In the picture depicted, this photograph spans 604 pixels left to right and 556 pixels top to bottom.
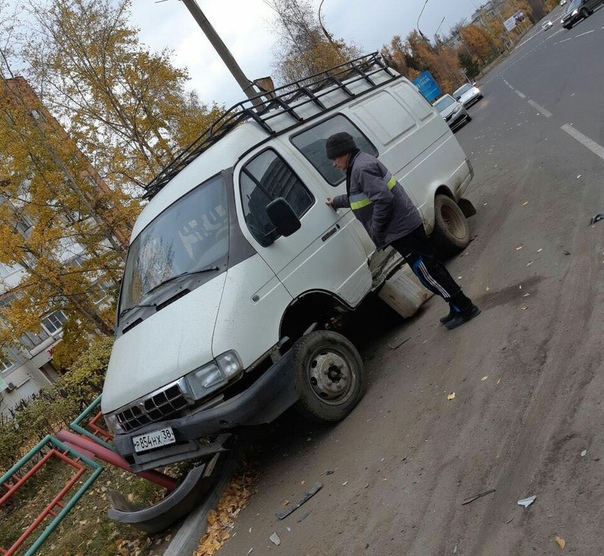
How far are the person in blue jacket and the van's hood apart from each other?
156 centimetres

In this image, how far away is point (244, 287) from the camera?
185 inches

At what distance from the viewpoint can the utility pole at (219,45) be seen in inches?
478

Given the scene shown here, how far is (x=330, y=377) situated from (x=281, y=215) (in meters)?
1.46

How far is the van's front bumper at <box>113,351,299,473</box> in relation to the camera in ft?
14.2

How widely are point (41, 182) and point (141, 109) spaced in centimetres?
443

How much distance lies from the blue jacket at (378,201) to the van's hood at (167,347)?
1.55 meters

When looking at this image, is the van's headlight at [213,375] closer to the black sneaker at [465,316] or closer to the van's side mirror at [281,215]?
the van's side mirror at [281,215]

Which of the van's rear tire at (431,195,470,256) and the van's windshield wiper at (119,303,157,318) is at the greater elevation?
the van's windshield wiper at (119,303,157,318)

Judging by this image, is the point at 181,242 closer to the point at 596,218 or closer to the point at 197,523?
the point at 197,523

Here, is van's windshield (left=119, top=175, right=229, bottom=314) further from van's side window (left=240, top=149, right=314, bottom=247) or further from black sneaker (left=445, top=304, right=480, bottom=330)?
black sneaker (left=445, top=304, right=480, bottom=330)

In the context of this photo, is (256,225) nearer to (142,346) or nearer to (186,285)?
(186,285)

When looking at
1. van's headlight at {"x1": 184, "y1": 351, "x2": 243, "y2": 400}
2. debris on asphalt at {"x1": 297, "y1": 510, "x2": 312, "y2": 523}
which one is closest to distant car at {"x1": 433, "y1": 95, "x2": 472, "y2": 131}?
van's headlight at {"x1": 184, "y1": 351, "x2": 243, "y2": 400}

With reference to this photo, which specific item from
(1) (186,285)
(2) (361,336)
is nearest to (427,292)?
(2) (361,336)

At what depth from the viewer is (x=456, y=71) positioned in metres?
96.8
